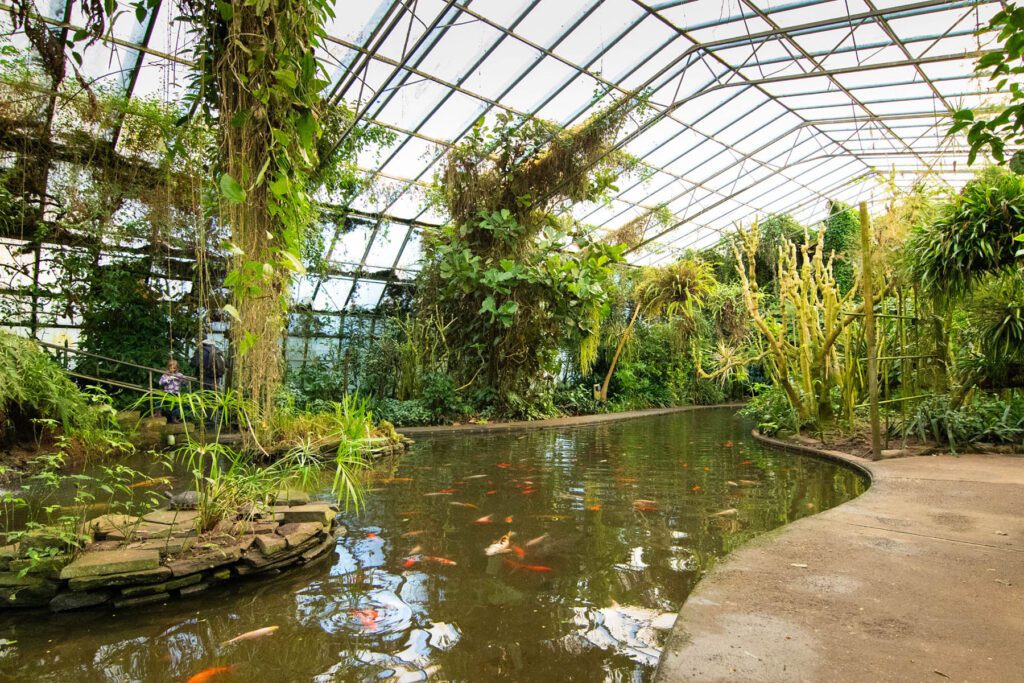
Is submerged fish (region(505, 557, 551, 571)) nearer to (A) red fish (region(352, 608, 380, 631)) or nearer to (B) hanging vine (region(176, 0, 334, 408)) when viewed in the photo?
(A) red fish (region(352, 608, 380, 631))

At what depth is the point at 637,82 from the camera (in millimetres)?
9695

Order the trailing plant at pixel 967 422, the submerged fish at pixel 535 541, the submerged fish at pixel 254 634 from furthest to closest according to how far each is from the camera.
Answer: the trailing plant at pixel 967 422, the submerged fish at pixel 535 541, the submerged fish at pixel 254 634

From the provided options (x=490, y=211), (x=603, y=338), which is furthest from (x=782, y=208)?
(x=490, y=211)

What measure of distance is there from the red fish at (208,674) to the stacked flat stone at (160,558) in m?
0.83

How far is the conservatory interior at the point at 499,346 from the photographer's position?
7.36 ft

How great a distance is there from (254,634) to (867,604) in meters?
2.35

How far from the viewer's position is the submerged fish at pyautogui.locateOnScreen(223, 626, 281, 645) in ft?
7.29

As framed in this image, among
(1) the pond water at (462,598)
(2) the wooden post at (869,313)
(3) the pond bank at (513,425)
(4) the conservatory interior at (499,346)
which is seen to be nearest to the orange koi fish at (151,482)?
(4) the conservatory interior at (499,346)

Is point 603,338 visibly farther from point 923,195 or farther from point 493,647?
point 493,647

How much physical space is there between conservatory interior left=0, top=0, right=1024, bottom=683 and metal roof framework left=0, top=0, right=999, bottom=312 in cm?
7

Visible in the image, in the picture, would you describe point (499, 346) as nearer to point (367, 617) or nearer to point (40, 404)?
point (40, 404)

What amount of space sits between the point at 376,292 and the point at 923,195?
10.4 meters

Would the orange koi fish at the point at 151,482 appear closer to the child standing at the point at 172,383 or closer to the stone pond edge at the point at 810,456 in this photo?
the stone pond edge at the point at 810,456

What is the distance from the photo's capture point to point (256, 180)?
104 inches
